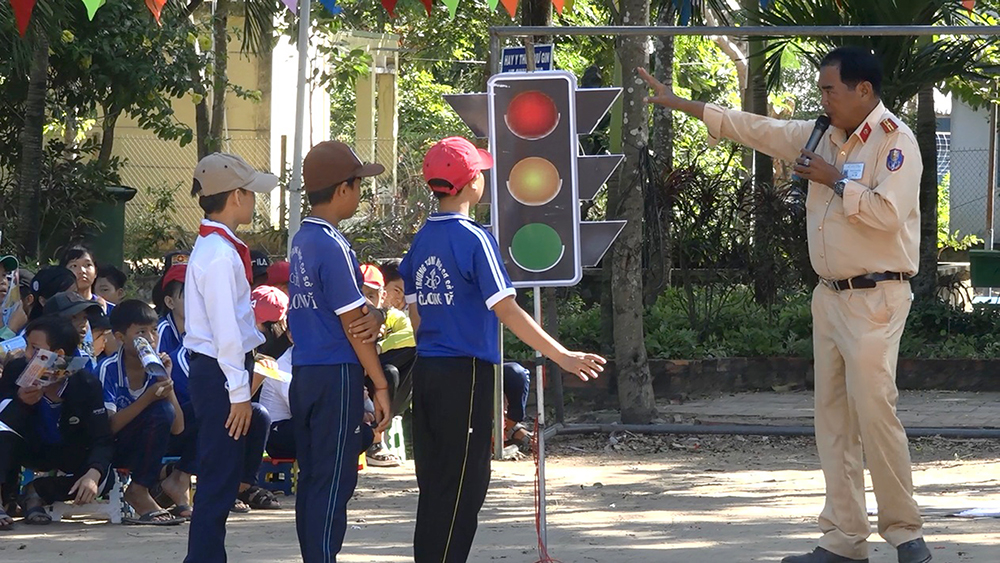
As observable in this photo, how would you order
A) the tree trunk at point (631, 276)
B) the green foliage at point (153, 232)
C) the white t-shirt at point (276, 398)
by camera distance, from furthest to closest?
the green foliage at point (153, 232)
the tree trunk at point (631, 276)
the white t-shirt at point (276, 398)

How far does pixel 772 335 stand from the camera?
487 inches

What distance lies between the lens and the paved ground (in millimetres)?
10281

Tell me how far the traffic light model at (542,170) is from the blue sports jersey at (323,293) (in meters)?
2.42

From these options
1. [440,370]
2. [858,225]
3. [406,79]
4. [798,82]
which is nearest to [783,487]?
[858,225]

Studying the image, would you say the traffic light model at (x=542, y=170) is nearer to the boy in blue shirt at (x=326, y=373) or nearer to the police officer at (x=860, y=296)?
the police officer at (x=860, y=296)

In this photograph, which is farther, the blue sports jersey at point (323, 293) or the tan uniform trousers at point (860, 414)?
the tan uniform trousers at point (860, 414)

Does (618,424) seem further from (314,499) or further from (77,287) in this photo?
(314,499)

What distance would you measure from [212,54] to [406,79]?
13.2 meters

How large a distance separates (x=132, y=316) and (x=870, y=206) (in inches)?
145

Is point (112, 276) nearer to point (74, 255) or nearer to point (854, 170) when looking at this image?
point (74, 255)

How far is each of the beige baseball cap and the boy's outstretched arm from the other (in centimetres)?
115

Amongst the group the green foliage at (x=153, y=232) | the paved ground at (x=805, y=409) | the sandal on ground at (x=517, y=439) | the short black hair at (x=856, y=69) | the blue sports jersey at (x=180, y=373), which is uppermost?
the green foliage at (x=153, y=232)

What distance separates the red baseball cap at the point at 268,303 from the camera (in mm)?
7242

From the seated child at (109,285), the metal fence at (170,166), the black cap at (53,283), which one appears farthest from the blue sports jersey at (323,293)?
the metal fence at (170,166)
